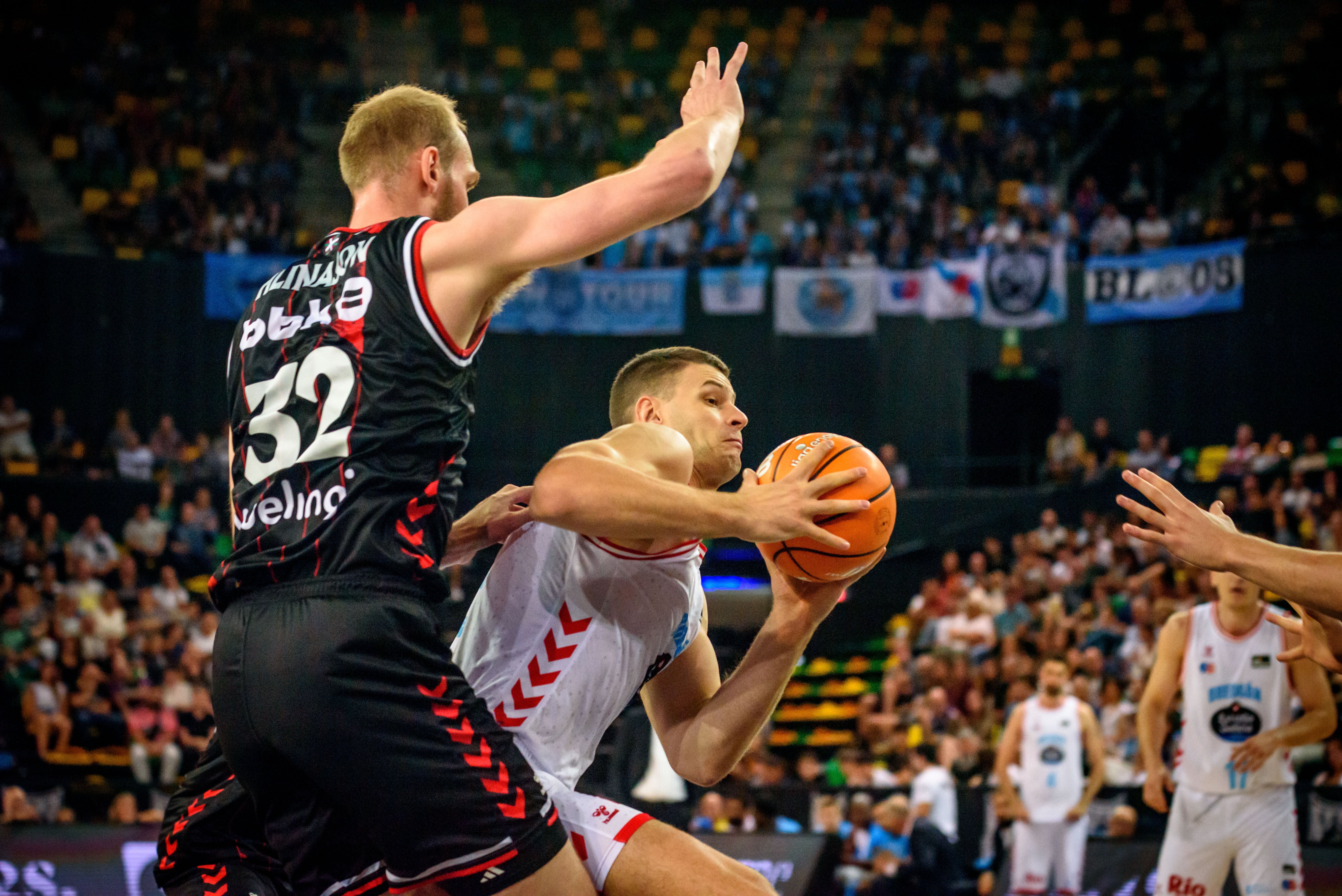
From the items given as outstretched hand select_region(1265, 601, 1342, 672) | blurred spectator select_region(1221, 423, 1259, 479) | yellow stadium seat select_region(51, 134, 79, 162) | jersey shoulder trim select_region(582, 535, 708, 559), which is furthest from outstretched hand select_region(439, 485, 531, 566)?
yellow stadium seat select_region(51, 134, 79, 162)

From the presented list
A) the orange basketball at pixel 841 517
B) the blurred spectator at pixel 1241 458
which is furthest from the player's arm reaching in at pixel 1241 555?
the blurred spectator at pixel 1241 458

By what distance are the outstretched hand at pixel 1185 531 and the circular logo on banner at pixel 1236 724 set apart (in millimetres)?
4457

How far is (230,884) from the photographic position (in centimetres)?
325

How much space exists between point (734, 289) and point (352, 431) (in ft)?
58.1

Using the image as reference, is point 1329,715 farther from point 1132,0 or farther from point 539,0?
point 539,0

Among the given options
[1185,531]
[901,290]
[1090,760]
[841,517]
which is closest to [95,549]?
[901,290]

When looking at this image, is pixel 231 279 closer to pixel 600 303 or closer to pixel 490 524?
pixel 600 303

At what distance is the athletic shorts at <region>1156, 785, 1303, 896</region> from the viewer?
726cm

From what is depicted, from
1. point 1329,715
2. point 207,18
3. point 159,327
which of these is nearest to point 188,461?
point 159,327

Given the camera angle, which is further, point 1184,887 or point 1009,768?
point 1009,768

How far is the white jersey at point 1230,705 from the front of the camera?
740 centimetres

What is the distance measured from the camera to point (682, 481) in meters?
3.16

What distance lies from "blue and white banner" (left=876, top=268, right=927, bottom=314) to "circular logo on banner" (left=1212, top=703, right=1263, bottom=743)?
12.7 meters

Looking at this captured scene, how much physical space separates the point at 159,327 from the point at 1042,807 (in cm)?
1476
